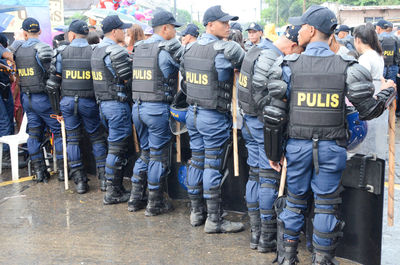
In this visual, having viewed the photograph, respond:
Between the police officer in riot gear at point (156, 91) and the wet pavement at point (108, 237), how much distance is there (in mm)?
490

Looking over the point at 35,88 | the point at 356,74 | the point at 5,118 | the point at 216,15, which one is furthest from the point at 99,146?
the point at 356,74

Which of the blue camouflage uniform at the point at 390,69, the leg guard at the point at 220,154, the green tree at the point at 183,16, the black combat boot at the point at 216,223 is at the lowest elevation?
the black combat boot at the point at 216,223

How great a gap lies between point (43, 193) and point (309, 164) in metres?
4.29

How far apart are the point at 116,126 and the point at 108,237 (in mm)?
1584

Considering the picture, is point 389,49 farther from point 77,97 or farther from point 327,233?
point 327,233

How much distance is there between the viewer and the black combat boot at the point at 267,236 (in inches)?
186

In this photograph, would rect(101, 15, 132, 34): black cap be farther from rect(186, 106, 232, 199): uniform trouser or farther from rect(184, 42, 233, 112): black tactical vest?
rect(186, 106, 232, 199): uniform trouser

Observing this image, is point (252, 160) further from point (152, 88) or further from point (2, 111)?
point (2, 111)

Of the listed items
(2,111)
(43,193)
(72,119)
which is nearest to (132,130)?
(72,119)

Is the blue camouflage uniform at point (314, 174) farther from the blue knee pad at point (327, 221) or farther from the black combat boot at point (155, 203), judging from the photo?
the black combat boot at point (155, 203)

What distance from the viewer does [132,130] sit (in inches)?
259

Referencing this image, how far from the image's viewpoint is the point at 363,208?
4250 mm

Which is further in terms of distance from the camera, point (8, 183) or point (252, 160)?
point (8, 183)

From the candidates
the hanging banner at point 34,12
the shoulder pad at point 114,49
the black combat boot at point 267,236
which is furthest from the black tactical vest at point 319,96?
the hanging banner at point 34,12
